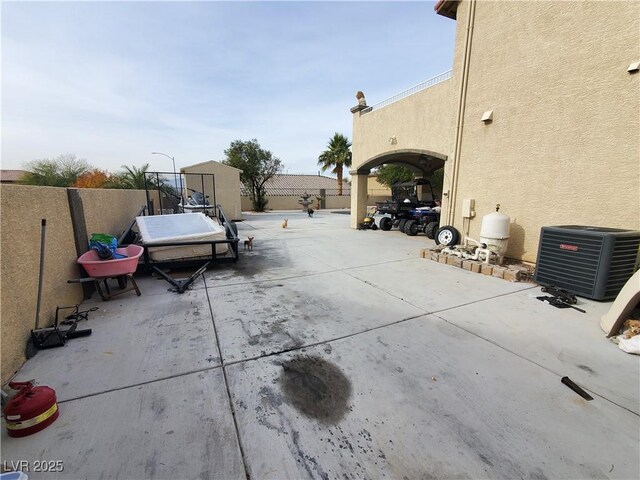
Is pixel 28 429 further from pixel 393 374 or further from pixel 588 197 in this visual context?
pixel 588 197

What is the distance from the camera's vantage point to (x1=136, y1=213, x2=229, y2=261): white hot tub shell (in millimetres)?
4961

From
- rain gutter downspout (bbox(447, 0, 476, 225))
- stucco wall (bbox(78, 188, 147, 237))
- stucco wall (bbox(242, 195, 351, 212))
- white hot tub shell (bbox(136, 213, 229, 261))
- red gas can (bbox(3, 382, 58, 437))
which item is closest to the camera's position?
red gas can (bbox(3, 382, 58, 437))

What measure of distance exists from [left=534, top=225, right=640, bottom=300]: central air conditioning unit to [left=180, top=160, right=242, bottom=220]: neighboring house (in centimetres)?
1499

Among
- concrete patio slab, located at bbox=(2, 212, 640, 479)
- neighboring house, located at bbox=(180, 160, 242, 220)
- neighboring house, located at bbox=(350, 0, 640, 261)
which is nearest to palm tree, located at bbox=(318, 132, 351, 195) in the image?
neighboring house, located at bbox=(180, 160, 242, 220)

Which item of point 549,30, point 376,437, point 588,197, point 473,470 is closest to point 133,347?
point 376,437

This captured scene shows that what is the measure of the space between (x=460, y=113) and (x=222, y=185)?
43.7 feet

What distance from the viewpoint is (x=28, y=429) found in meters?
1.68

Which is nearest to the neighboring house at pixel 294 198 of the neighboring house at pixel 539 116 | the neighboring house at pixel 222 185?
the neighboring house at pixel 222 185

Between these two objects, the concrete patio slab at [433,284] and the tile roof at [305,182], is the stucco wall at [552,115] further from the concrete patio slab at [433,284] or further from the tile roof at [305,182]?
the tile roof at [305,182]

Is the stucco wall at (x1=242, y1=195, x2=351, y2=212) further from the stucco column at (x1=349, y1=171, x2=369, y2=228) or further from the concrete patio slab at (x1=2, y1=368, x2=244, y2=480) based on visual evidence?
the concrete patio slab at (x1=2, y1=368, x2=244, y2=480)

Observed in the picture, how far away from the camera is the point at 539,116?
5102mm

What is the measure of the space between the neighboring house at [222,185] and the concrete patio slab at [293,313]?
12.7m

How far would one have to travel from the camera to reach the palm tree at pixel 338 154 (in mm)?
26984

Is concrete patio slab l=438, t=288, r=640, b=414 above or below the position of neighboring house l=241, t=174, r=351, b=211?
below
